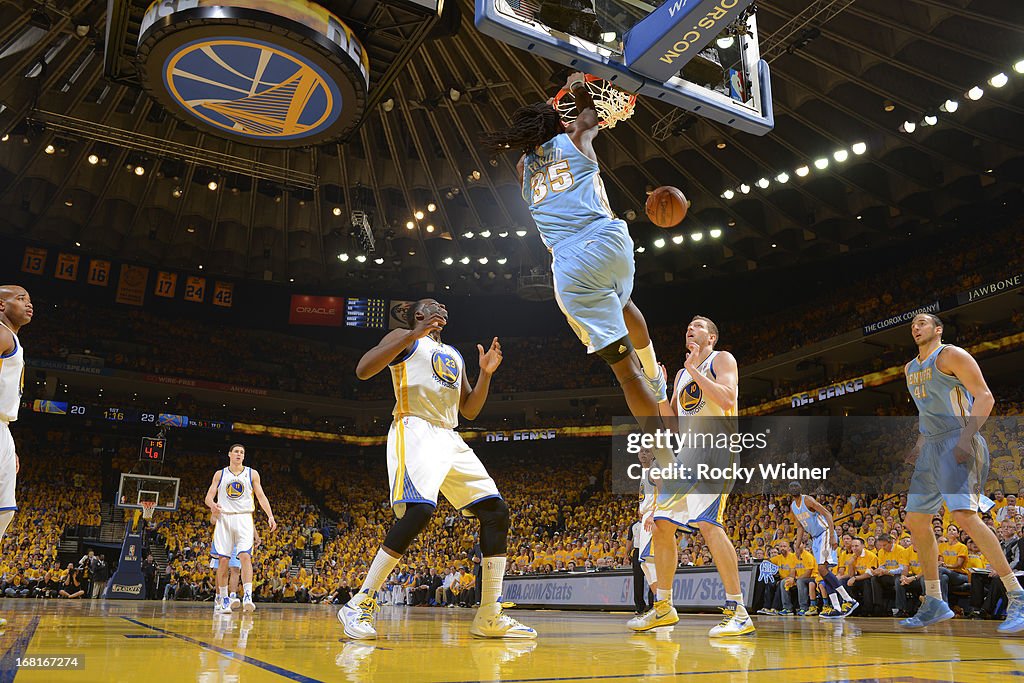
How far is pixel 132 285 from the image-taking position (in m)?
27.5

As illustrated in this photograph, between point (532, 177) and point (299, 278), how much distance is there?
25291mm

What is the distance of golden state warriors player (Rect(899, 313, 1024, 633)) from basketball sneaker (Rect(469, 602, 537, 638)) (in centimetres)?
329

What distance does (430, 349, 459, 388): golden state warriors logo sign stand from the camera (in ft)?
16.5

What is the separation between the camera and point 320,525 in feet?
88.6

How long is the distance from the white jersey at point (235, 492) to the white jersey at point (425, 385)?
5333mm

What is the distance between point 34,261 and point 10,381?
989 inches

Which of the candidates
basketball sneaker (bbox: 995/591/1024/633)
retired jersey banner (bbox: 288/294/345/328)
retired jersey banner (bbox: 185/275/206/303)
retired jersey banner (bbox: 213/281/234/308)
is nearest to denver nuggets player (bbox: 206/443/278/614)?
basketball sneaker (bbox: 995/591/1024/633)

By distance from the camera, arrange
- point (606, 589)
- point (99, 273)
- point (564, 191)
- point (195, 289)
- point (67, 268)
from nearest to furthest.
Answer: point (564, 191) < point (606, 589) < point (67, 268) < point (99, 273) < point (195, 289)

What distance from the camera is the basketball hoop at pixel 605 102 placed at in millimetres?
4844

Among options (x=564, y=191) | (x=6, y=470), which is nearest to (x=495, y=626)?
(x=564, y=191)

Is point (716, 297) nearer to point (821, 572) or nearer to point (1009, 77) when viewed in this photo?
point (1009, 77)

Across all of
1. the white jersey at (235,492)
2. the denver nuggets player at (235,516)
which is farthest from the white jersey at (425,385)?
the white jersey at (235,492)

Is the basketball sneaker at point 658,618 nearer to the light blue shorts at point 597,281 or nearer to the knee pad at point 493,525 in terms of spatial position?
the knee pad at point 493,525

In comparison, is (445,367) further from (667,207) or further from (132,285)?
(132,285)
